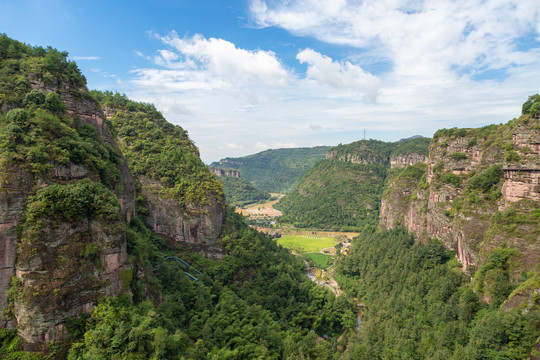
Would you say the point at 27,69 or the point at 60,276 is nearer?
the point at 60,276

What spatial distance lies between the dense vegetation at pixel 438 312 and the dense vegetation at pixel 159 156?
36895mm

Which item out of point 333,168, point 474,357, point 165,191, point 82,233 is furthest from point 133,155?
point 333,168

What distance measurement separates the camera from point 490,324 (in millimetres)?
25625

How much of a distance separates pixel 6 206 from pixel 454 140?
6514cm

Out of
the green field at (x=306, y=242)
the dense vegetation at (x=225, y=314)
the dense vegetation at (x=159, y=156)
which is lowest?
the green field at (x=306, y=242)

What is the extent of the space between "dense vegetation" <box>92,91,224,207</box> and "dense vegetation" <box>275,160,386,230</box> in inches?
3565

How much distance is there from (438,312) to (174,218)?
44.2 m

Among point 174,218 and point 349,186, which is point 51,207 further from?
point 349,186

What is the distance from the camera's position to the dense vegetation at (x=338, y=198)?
449ft

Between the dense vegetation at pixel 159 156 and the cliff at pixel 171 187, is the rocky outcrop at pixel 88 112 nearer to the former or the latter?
the cliff at pixel 171 187

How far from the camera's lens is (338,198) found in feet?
493

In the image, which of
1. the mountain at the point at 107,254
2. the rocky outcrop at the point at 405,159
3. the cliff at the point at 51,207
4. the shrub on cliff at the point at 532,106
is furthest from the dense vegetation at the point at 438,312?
the rocky outcrop at the point at 405,159

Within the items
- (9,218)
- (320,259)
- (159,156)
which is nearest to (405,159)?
(320,259)

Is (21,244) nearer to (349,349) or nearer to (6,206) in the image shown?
(6,206)
